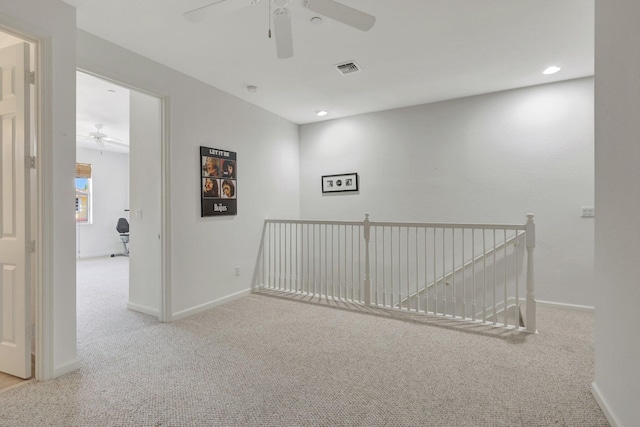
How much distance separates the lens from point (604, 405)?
68.8 inches

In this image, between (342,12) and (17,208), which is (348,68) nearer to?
(342,12)

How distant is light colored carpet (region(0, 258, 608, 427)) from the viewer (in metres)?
1.77

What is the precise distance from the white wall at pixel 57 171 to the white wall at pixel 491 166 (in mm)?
3496

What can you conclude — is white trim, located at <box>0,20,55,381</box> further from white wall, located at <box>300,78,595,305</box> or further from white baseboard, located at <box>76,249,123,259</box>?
white baseboard, located at <box>76,249,123,259</box>

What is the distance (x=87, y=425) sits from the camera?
1693 millimetres

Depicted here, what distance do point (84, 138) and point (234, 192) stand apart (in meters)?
4.46

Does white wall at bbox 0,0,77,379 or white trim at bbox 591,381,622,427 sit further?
white wall at bbox 0,0,77,379

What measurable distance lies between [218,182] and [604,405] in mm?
3802

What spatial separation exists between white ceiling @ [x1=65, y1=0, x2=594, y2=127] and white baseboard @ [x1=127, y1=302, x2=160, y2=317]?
2.64 meters

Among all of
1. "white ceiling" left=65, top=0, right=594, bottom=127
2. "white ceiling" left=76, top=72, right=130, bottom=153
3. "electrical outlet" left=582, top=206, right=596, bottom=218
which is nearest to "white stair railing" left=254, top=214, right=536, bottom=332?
"electrical outlet" left=582, top=206, right=596, bottom=218

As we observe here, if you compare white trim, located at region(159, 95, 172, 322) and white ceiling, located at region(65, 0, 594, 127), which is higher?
white ceiling, located at region(65, 0, 594, 127)

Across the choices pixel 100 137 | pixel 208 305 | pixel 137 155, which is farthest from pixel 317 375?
pixel 100 137

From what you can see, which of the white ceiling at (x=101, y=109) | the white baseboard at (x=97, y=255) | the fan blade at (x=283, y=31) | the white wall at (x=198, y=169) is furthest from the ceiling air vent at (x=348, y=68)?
the white baseboard at (x=97, y=255)

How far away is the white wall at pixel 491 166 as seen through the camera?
357cm
